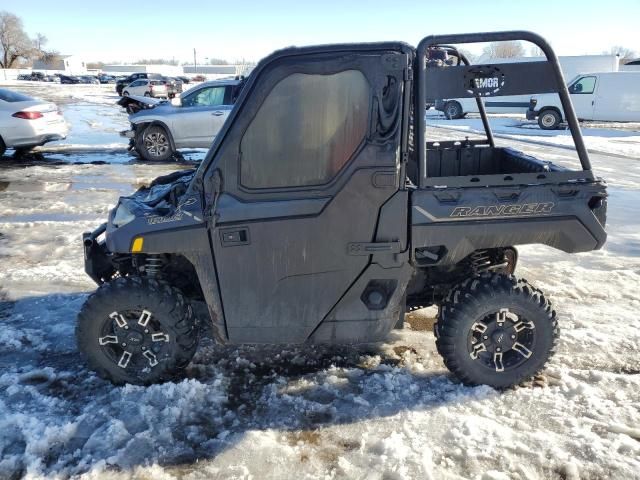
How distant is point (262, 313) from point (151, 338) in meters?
0.77

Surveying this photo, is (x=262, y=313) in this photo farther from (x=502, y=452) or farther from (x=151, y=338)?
(x=502, y=452)

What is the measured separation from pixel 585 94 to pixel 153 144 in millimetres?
17321

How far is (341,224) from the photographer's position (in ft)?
9.81

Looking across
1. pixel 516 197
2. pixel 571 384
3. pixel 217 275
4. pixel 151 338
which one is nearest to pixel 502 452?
pixel 571 384

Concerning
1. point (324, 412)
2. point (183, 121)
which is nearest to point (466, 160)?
point (324, 412)

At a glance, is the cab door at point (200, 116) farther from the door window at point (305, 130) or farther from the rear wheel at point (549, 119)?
the rear wheel at point (549, 119)

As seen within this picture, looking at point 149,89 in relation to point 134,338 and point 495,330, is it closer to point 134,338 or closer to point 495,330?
point 134,338

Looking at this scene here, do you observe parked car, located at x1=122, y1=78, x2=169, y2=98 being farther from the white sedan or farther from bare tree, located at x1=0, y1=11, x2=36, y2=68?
bare tree, located at x1=0, y1=11, x2=36, y2=68

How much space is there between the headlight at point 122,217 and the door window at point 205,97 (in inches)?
355

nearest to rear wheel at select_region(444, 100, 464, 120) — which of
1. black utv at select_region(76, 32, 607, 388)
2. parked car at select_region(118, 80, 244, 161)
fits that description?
parked car at select_region(118, 80, 244, 161)

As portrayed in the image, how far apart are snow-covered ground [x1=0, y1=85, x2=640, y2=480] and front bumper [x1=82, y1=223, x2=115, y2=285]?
0.66 m

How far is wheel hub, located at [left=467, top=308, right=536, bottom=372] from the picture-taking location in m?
3.26

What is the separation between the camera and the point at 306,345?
3.92m

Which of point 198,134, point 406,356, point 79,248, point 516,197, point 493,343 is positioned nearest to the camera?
point 516,197
